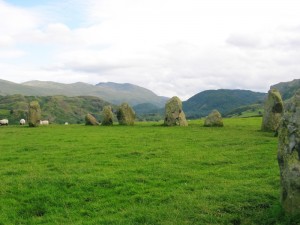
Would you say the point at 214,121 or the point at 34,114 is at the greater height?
the point at 34,114

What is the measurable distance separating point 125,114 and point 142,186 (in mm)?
36117

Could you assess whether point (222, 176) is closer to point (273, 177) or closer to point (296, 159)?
point (273, 177)

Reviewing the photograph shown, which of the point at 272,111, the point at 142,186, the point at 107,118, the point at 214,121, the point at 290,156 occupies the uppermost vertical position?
the point at 272,111

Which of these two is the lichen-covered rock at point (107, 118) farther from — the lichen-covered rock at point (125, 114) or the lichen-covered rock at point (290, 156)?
the lichen-covered rock at point (290, 156)

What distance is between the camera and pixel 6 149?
2936 cm

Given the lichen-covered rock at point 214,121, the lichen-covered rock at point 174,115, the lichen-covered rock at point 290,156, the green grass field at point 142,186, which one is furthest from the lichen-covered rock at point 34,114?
the lichen-covered rock at point 290,156

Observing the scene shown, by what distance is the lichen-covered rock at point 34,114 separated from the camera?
5145 cm

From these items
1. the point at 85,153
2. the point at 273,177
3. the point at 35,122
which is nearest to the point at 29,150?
the point at 85,153

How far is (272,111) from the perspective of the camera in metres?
38.1

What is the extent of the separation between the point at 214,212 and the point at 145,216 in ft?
8.54

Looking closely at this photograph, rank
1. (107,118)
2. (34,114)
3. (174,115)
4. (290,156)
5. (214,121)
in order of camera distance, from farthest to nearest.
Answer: (107,118) → (34,114) → (174,115) → (214,121) → (290,156)

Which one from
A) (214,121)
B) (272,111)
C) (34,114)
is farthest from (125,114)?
(272,111)

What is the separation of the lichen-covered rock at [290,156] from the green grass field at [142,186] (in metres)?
0.64

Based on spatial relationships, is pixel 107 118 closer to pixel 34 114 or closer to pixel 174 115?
pixel 34 114
